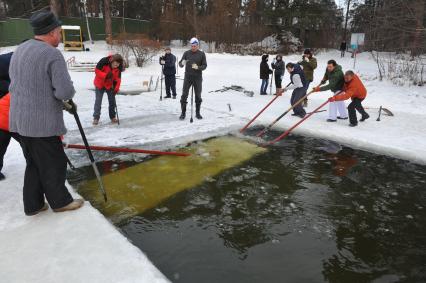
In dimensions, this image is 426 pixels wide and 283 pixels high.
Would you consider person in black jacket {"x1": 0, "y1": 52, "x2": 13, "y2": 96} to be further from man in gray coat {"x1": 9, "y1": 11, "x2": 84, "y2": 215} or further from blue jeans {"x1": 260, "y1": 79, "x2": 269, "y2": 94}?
blue jeans {"x1": 260, "y1": 79, "x2": 269, "y2": 94}

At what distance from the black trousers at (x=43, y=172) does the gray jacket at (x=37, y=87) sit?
12 cm

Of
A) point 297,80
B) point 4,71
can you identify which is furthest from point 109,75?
point 297,80

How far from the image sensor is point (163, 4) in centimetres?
3769

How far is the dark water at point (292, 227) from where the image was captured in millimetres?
3053

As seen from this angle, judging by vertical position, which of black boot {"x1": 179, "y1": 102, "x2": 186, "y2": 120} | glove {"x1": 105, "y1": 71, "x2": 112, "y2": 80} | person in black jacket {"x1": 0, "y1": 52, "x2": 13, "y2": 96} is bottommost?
black boot {"x1": 179, "y1": 102, "x2": 186, "y2": 120}

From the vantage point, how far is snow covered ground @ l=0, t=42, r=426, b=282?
2.78 m

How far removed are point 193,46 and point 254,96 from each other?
441 cm

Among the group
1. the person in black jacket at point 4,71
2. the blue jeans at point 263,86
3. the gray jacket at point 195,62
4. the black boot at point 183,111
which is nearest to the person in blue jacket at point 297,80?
the gray jacket at point 195,62

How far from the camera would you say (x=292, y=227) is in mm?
3734

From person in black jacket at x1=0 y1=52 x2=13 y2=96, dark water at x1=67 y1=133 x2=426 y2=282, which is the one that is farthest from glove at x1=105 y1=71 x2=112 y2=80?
dark water at x1=67 y1=133 x2=426 y2=282

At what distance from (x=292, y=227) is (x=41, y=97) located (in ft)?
9.00

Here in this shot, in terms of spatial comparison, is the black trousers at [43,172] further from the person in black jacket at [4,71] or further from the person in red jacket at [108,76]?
the person in red jacket at [108,76]

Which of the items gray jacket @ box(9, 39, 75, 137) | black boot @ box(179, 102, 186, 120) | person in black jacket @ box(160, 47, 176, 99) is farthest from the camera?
person in black jacket @ box(160, 47, 176, 99)

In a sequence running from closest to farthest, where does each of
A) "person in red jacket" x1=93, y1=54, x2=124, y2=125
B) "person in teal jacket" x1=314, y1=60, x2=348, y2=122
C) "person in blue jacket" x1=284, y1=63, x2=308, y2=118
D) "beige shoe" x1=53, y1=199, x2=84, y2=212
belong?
"beige shoe" x1=53, y1=199, x2=84, y2=212 < "person in red jacket" x1=93, y1=54, x2=124, y2=125 < "person in teal jacket" x1=314, y1=60, x2=348, y2=122 < "person in blue jacket" x1=284, y1=63, x2=308, y2=118
